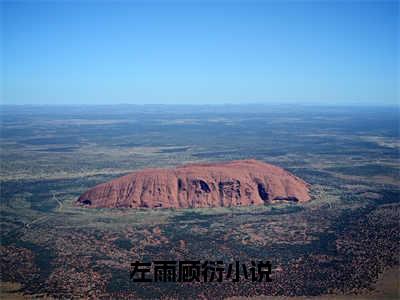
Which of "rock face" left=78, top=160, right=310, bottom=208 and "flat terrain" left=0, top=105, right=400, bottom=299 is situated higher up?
"rock face" left=78, top=160, right=310, bottom=208

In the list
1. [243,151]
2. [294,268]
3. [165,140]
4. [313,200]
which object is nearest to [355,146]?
[243,151]

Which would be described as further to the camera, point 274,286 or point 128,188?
point 128,188

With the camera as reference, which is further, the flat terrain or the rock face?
the rock face

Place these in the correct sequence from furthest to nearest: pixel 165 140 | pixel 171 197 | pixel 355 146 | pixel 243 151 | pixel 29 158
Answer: pixel 165 140
pixel 355 146
pixel 243 151
pixel 29 158
pixel 171 197

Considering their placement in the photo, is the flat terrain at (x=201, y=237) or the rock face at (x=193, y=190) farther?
the rock face at (x=193, y=190)

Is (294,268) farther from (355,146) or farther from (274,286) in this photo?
(355,146)

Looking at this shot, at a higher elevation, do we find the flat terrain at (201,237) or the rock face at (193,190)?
the rock face at (193,190)

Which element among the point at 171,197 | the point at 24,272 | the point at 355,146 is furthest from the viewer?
the point at 355,146

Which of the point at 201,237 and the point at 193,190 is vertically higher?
the point at 193,190
